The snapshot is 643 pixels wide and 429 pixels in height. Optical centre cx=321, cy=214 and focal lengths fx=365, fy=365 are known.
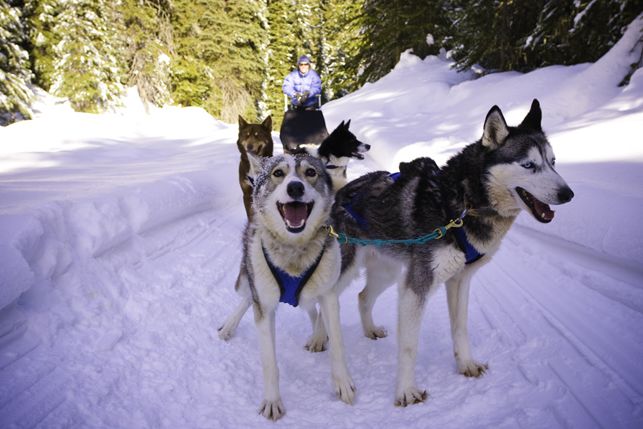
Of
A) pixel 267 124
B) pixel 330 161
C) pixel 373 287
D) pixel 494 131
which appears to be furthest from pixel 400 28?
pixel 373 287

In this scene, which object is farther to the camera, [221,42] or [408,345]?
[221,42]

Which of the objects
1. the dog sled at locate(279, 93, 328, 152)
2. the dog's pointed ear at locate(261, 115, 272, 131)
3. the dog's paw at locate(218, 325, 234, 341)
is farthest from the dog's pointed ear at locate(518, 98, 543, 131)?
the dog sled at locate(279, 93, 328, 152)

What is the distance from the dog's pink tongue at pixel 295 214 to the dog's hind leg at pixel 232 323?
0.95 metres

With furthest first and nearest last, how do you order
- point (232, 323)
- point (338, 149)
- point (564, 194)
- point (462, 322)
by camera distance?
1. point (338, 149)
2. point (232, 323)
3. point (462, 322)
4. point (564, 194)

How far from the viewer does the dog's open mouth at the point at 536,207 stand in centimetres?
211

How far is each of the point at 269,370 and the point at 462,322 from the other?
1.31m

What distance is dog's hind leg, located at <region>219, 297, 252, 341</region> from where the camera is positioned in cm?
281

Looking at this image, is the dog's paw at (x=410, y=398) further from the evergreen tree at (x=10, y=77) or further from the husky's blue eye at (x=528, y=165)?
the evergreen tree at (x=10, y=77)

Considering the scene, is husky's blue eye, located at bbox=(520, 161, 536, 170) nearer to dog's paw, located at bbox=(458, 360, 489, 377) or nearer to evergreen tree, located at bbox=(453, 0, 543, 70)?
dog's paw, located at bbox=(458, 360, 489, 377)

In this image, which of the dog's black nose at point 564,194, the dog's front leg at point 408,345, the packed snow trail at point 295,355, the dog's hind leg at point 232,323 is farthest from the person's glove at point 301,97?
the dog's black nose at point 564,194

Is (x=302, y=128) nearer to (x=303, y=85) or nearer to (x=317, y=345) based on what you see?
(x=303, y=85)

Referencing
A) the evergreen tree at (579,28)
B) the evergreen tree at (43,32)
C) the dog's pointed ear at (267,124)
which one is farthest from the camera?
the evergreen tree at (43,32)

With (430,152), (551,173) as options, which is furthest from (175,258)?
(430,152)

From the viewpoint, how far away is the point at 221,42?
2116 centimetres
